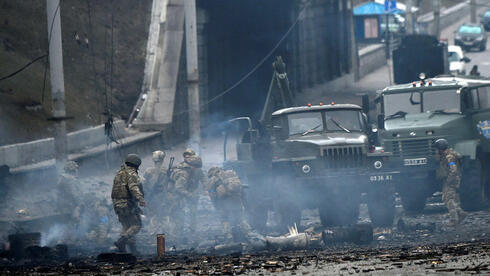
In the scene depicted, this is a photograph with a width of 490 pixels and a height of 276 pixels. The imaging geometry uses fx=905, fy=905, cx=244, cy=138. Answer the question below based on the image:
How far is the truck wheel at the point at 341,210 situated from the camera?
16.8 m

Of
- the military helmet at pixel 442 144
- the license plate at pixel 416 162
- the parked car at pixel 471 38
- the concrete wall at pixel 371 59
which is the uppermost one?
the parked car at pixel 471 38

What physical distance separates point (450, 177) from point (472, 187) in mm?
1497

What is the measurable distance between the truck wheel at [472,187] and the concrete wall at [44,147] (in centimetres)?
815

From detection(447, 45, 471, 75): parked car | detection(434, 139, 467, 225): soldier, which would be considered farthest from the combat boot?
detection(447, 45, 471, 75): parked car

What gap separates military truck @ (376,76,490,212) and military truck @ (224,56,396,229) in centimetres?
64

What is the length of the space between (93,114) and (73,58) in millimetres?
3659

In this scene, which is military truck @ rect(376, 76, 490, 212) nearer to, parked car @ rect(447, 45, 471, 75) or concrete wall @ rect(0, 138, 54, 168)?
concrete wall @ rect(0, 138, 54, 168)

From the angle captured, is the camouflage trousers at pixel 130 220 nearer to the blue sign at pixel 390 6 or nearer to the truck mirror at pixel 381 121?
the truck mirror at pixel 381 121

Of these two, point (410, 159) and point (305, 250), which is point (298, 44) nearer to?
point (410, 159)

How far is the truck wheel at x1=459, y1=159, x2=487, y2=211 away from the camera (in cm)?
1809

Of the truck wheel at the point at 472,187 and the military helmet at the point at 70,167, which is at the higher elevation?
the military helmet at the point at 70,167

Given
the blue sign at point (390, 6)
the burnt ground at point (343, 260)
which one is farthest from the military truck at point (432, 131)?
the blue sign at point (390, 6)

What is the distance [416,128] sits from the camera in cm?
1841

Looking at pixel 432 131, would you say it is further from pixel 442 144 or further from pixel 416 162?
pixel 442 144
